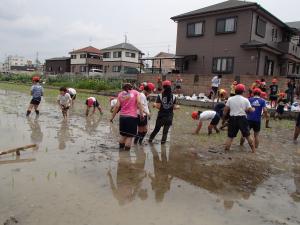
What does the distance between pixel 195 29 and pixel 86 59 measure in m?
35.3

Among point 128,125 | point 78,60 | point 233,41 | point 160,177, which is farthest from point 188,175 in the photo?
point 78,60

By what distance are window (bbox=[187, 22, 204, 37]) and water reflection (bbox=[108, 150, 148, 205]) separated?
893 inches

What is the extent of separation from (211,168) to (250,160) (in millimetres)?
1392

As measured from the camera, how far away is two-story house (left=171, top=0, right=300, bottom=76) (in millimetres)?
25297

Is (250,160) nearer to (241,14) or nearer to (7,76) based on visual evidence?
(241,14)

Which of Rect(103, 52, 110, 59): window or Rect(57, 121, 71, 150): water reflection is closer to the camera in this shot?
Rect(57, 121, 71, 150): water reflection

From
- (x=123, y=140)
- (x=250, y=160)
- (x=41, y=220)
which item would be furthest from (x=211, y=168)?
(x=41, y=220)

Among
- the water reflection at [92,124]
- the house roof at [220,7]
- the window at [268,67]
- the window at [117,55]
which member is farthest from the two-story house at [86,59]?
the water reflection at [92,124]

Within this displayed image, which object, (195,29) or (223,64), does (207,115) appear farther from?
(195,29)

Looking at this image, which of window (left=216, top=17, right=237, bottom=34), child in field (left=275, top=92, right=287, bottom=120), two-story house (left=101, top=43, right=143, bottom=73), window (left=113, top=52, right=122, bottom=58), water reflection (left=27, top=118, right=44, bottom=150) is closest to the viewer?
water reflection (left=27, top=118, right=44, bottom=150)

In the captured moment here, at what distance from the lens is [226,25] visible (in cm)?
2655

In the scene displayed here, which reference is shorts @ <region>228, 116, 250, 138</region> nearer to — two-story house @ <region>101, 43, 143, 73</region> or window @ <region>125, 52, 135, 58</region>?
two-story house @ <region>101, 43, 143, 73</region>

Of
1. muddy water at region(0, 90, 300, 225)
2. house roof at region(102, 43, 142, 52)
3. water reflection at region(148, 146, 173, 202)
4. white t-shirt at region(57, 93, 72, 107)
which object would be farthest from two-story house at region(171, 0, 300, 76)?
house roof at region(102, 43, 142, 52)

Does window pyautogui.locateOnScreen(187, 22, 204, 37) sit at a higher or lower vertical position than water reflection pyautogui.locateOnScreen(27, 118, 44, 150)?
higher
